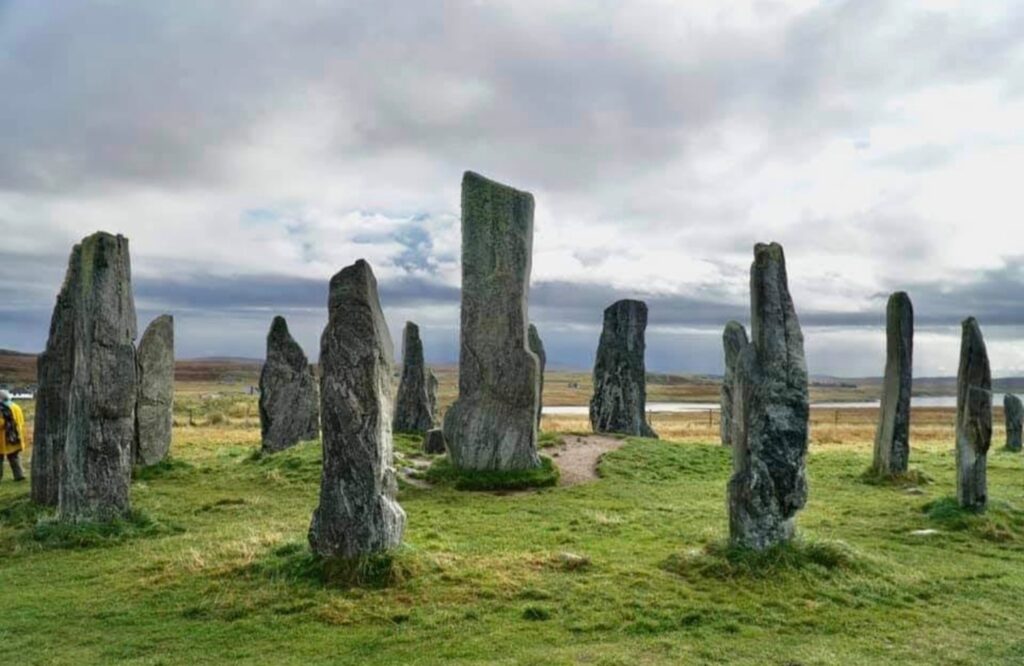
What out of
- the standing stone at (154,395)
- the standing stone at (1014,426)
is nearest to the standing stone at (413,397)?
the standing stone at (154,395)

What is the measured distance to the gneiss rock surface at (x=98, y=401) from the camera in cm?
1554

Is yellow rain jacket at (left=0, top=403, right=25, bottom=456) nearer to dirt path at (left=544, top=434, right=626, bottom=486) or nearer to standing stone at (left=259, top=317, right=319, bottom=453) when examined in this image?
standing stone at (left=259, top=317, right=319, bottom=453)

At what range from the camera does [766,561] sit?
1276cm

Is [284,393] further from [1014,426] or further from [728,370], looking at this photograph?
[1014,426]

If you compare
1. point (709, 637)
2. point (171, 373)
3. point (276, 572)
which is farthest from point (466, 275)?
point (709, 637)

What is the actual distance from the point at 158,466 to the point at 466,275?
9526 mm

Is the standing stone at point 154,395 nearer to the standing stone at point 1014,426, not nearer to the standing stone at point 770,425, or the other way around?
the standing stone at point 770,425

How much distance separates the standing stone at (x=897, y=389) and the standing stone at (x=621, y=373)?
1004 cm

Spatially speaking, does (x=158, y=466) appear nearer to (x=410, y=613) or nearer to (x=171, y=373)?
(x=171, y=373)

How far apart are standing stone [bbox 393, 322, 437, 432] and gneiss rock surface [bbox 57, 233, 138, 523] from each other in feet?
45.5

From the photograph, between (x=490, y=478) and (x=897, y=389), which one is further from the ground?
(x=897, y=389)

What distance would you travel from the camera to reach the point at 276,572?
12.4 meters

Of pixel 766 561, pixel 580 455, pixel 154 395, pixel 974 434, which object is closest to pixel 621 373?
pixel 580 455

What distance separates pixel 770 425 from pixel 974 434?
7.01 metres
